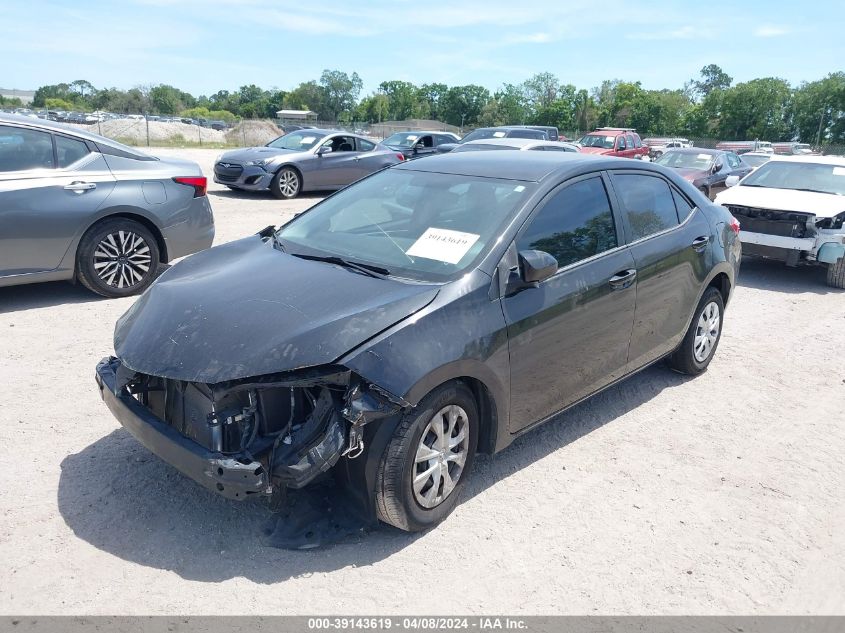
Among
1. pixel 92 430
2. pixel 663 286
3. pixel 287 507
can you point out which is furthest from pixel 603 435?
pixel 92 430

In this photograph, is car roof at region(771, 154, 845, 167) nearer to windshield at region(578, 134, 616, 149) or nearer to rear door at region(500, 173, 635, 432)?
rear door at region(500, 173, 635, 432)

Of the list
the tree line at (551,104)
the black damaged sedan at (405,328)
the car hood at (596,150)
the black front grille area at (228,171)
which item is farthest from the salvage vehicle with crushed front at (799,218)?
the tree line at (551,104)

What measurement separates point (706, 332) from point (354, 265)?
10.6 feet

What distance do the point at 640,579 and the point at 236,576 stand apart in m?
1.82

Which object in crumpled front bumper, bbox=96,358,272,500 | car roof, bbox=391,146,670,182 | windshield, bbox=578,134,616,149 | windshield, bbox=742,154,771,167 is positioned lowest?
crumpled front bumper, bbox=96,358,272,500

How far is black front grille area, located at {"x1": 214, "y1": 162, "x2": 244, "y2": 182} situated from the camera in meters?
15.0

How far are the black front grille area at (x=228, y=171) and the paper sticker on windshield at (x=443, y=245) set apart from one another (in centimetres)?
1184

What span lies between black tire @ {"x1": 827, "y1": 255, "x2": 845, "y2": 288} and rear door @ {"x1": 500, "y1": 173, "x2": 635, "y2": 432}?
621 centimetres

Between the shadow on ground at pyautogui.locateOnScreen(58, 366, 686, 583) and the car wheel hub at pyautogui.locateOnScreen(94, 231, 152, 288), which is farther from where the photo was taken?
the car wheel hub at pyautogui.locateOnScreen(94, 231, 152, 288)

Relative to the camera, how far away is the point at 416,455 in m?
3.28

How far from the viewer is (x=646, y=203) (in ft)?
16.2

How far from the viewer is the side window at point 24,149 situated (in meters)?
6.35

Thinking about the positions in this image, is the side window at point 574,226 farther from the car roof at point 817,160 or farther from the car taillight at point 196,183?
the car roof at point 817,160

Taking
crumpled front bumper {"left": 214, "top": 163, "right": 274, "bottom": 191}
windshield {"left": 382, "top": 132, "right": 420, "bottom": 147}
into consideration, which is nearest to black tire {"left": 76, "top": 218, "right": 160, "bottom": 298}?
crumpled front bumper {"left": 214, "top": 163, "right": 274, "bottom": 191}
